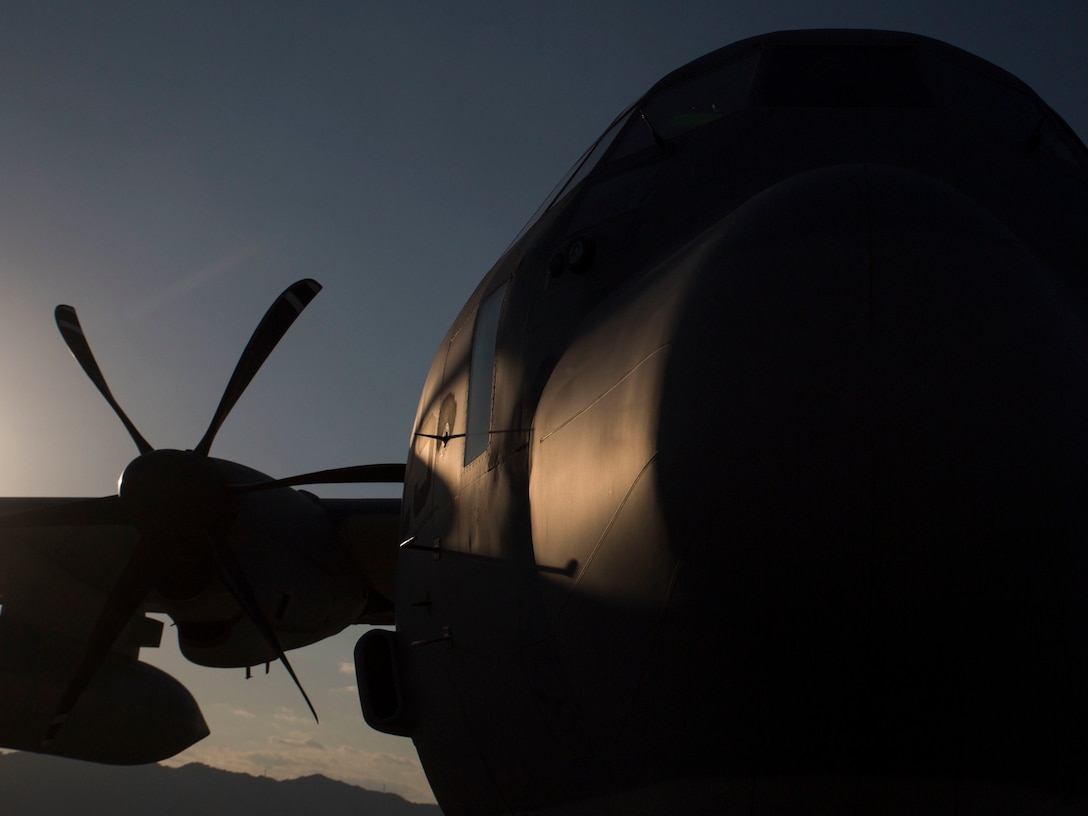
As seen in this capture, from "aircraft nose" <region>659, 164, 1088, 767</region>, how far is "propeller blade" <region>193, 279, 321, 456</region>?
26.9 ft

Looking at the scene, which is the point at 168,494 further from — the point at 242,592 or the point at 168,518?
the point at 242,592

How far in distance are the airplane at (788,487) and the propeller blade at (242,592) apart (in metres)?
4.28

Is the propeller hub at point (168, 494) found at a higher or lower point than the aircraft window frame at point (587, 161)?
lower

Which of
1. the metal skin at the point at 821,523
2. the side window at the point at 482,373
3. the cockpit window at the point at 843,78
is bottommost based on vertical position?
the metal skin at the point at 821,523

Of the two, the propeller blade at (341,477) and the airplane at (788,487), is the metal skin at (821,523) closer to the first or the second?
the airplane at (788,487)

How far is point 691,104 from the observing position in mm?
5656

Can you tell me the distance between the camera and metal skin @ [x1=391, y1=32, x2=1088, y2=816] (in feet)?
8.23

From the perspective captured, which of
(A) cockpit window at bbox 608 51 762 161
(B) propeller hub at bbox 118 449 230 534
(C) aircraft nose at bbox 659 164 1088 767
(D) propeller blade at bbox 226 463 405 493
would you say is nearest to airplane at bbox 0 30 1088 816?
(C) aircraft nose at bbox 659 164 1088 767

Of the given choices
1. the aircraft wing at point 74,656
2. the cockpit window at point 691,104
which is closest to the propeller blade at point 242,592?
the aircraft wing at point 74,656

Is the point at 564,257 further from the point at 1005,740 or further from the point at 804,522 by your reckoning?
the point at 1005,740

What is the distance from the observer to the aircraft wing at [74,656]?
9961mm

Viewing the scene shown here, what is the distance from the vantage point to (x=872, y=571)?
251 cm

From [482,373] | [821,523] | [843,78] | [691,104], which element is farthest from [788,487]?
[691,104]

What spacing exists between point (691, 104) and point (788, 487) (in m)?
3.62
